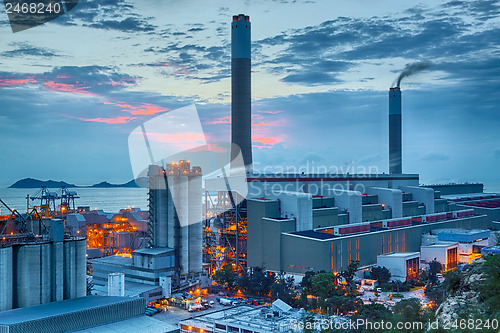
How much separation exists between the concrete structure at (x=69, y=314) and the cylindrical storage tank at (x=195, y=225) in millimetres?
18805

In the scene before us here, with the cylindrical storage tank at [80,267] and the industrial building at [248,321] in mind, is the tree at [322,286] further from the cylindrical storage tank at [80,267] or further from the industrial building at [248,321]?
the cylindrical storage tank at [80,267]

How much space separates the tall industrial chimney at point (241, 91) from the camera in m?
58.8

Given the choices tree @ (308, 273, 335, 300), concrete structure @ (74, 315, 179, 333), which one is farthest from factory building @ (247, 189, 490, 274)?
concrete structure @ (74, 315, 179, 333)

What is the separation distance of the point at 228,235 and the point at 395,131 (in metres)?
44.6

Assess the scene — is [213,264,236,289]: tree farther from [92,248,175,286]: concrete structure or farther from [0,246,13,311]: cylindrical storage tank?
[0,246,13,311]: cylindrical storage tank

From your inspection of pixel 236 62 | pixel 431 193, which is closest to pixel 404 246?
pixel 431 193

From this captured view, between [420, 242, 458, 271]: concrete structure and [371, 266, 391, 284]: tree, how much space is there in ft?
29.6

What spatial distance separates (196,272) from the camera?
47219 mm

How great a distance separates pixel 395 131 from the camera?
8594 cm

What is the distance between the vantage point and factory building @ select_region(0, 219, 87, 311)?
26.8 metres

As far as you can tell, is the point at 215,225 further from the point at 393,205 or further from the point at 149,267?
the point at 393,205

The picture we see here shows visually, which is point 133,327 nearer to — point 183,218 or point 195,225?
point 183,218

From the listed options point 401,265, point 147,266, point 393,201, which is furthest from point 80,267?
point 393,201

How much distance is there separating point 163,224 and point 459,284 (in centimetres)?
3048
